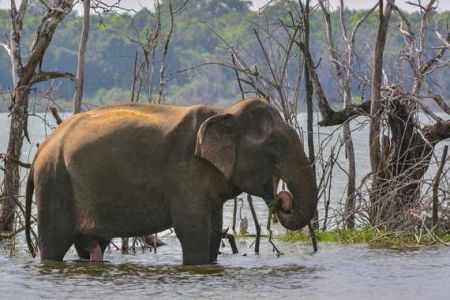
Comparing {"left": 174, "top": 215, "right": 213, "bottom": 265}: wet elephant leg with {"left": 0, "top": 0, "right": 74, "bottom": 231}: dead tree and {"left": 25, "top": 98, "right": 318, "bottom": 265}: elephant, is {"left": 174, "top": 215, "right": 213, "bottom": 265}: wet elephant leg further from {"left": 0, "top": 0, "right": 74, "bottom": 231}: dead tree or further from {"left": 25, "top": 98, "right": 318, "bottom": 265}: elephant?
{"left": 0, "top": 0, "right": 74, "bottom": 231}: dead tree

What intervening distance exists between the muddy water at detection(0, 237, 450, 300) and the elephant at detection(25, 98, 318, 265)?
416 mm

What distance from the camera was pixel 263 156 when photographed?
11.7 meters

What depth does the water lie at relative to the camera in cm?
1035

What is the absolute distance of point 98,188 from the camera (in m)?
11.9

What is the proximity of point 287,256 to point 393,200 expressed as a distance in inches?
74.8

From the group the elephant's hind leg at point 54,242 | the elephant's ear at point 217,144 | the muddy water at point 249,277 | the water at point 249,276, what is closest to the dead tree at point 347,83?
the water at point 249,276

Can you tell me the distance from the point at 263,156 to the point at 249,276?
1.12 metres

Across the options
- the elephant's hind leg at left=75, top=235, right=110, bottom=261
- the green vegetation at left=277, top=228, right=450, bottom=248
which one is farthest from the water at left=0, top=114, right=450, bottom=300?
the green vegetation at left=277, top=228, right=450, bottom=248

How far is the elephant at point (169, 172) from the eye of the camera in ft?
38.0

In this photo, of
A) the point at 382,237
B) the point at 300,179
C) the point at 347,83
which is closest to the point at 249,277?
the point at 300,179

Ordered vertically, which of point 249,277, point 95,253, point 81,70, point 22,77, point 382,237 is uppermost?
point 22,77

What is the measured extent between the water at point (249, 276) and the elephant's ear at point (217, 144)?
95 centimetres

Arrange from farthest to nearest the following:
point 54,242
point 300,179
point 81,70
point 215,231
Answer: point 81,70
point 54,242
point 215,231
point 300,179

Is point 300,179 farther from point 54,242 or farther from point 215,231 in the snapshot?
point 54,242
